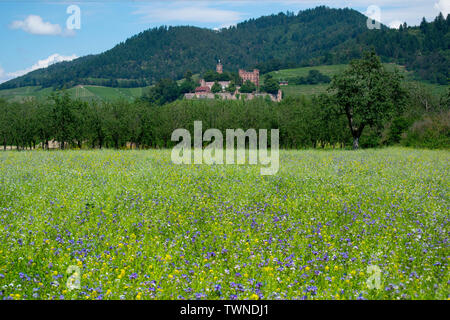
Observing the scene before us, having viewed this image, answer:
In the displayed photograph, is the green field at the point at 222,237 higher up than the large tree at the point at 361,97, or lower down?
lower down

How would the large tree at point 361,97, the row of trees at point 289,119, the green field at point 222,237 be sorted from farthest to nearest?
the row of trees at point 289,119
the large tree at point 361,97
the green field at point 222,237

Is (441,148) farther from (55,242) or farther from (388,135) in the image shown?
(55,242)

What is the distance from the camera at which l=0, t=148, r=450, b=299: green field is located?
233 inches

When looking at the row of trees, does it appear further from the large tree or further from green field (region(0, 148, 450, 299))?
green field (region(0, 148, 450, 299))

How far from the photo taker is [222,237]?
320 inches

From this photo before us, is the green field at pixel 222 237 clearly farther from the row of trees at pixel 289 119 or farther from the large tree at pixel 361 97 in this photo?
the row of trees at pixel 289 119

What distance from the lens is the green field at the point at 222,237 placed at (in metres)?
5.93

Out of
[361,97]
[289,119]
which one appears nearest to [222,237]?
[361,97]

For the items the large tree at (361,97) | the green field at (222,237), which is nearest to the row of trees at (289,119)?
the large tree at (361,97)

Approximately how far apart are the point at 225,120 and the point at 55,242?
66071 millimetres

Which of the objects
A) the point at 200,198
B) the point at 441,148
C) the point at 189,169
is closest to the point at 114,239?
the point at 200,198

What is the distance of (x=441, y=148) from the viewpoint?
34.2 metres

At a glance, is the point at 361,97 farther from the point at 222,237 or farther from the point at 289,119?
the point at 222,237

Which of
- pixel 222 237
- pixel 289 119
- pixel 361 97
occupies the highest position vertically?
pixel 361 97
